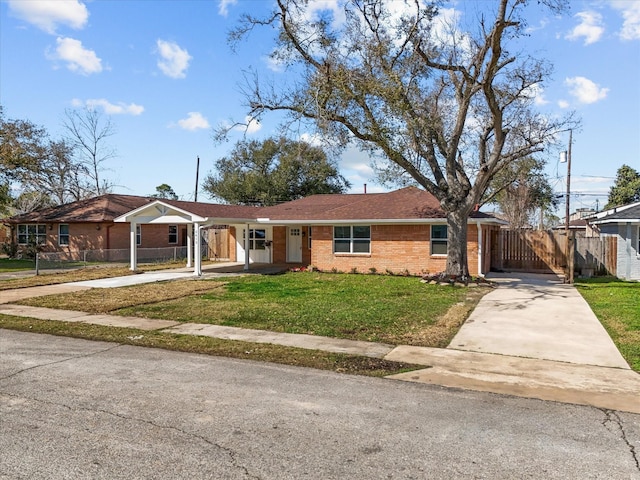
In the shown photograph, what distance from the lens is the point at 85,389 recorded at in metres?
5.74

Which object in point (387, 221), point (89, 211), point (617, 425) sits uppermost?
point (89, 211)

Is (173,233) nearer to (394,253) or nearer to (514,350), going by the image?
(394,253)

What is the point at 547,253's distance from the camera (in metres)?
22.1

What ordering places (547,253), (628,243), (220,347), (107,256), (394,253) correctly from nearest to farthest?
1. (220,347)
2. (628,243)
3. (394,253)
4. (547,253)
5. (107,256)

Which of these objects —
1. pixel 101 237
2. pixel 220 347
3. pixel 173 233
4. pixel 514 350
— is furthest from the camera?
pixel 173 233

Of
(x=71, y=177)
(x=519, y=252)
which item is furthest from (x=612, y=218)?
(x=71, y=177)

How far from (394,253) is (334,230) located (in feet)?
9.65

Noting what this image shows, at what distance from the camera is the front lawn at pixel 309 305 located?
31.5ft

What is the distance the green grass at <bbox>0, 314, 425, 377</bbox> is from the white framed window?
12.5 meters

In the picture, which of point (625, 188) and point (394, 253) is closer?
point (394, 253)

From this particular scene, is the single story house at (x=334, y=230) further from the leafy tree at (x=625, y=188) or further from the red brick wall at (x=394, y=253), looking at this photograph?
the leafy tree at (x=625, y=188)

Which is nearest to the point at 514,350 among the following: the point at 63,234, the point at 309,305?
the point at 309,305

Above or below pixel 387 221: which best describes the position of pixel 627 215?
above

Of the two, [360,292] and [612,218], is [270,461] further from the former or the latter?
[612,218]
